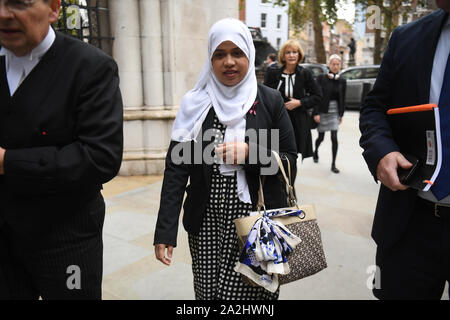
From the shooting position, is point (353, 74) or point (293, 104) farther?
point (353, 74)

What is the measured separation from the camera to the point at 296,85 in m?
4.89

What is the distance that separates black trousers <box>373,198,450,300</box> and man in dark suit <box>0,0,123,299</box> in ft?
3.99

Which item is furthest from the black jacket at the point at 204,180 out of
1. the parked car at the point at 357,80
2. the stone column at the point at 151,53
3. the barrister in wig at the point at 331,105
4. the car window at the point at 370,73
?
the car window at the point at 370,73

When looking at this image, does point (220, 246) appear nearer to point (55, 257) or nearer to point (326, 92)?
point (55, 257)

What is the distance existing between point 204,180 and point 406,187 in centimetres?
92

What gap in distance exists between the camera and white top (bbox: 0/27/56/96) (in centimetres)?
147

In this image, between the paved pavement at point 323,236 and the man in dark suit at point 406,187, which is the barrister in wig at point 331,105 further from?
the man in dark suit at point 406,187

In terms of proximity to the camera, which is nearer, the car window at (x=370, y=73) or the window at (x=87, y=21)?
the window at (x=87, y=21)

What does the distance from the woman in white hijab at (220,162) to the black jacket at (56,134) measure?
1.79 ft

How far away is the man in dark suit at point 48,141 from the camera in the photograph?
4.58ft

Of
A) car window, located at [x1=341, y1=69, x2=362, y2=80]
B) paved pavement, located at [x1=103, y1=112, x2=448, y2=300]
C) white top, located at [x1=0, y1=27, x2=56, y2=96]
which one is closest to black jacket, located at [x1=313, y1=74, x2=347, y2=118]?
paved pavement, located at [x1=103, y1=112, x2=448, y2=300]

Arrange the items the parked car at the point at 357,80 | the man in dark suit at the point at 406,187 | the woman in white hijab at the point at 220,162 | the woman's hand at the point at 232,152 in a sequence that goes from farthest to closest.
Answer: the parked car at the point at 357,80
the woman in white hijab at the point at 220,162
the woman's hand at the point at 232,152
the man in dark suit at the point at 406,187

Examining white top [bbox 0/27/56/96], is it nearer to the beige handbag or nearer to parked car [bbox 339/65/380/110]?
the beige handbag

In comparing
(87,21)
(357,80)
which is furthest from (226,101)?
(357,80)
